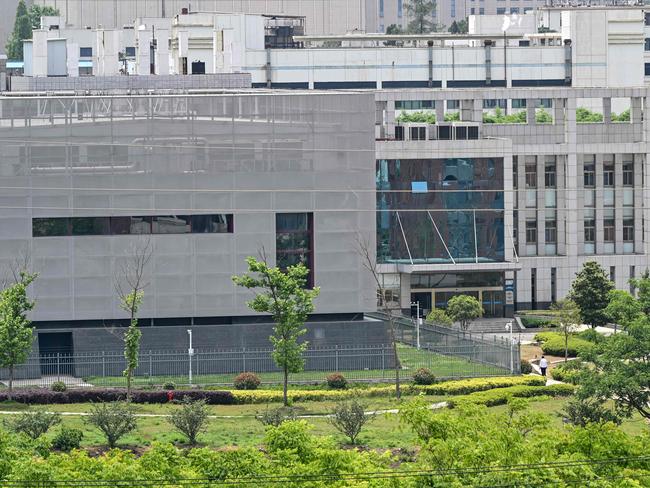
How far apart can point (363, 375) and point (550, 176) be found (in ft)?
121

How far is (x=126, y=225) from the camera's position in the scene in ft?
262

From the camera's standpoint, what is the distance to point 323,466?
162ft

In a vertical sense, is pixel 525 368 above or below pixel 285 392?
above

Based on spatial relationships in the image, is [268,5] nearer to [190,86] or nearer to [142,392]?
[190,86]

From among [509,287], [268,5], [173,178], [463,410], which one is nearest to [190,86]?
[173,178]

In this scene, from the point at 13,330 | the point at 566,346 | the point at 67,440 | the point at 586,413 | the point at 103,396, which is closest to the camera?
the point at 67,440

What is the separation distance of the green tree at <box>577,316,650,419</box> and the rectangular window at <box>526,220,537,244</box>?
49.5 meters

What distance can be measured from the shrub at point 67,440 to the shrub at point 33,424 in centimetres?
65

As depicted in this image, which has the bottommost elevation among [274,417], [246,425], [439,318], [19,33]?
[246,425]

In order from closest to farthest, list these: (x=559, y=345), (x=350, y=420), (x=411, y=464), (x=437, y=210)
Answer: (x=411, y=464) < (x=350, y=420) < (x=559, y=345) < (x=437, y=210)

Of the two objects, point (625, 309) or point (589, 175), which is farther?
point (589, 175)

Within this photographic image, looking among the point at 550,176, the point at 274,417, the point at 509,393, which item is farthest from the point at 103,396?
the point at 550,176

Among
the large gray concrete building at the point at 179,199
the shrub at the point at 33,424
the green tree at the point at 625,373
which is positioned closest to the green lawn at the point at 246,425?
the shrub at the point at 33,424

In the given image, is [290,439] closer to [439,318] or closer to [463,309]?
[439,318]
